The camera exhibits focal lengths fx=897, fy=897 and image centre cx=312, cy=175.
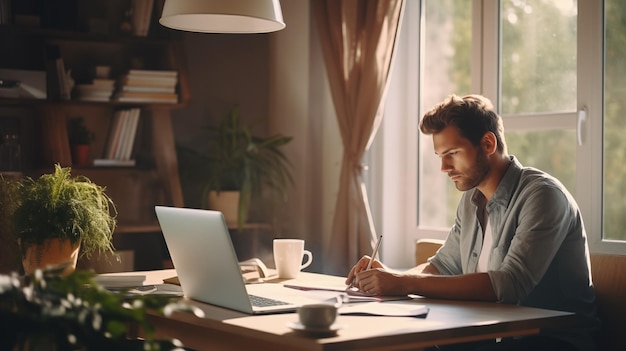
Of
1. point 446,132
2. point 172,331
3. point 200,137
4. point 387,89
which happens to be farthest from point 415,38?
point 172,331

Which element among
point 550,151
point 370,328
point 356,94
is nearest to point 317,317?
point 370,328

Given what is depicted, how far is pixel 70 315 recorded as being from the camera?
3.54 ft

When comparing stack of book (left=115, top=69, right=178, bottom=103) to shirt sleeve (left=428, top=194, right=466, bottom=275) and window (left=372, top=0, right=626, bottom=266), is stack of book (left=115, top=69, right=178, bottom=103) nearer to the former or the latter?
window (left=372, top=0, right=626, bottom=266)

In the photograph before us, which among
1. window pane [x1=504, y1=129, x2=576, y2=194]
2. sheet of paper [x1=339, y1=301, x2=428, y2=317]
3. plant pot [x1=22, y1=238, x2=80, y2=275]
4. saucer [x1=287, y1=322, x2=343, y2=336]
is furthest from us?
window pane [x1=504, y1=129, x2=576, y2=194]

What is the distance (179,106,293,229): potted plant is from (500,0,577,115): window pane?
3.92 feet

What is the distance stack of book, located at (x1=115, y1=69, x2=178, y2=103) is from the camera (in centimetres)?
411

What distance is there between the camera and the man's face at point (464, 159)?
8.38 feet

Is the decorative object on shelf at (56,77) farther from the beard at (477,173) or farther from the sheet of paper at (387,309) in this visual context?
the sheet of paper at (387,309)

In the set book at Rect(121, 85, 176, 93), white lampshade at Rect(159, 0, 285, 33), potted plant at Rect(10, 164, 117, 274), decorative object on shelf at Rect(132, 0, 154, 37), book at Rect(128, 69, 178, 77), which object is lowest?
potted plant at Rect(10, 164, 117, 274)

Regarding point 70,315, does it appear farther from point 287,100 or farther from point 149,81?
point 287,100

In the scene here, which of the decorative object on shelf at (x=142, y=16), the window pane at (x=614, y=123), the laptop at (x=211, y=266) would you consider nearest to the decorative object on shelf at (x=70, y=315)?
the laptop at (x=211, y=266)

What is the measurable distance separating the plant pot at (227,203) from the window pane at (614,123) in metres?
1.84

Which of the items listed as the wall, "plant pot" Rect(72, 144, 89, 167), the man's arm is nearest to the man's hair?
the man's arm

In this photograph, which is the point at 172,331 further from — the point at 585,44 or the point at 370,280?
the point at 585,44
